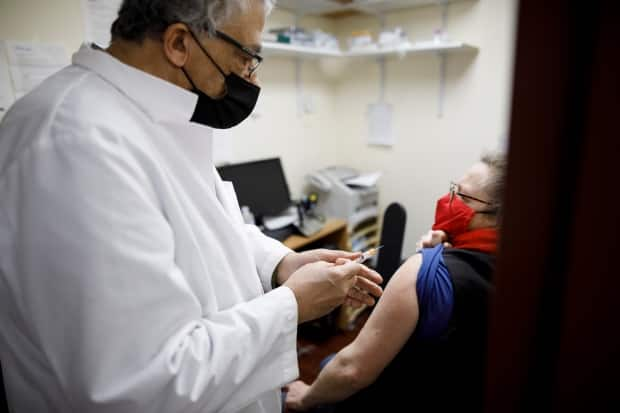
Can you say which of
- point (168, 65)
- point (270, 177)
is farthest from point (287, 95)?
point (168, 65)

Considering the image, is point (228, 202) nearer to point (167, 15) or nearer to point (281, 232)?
point (167, 15)

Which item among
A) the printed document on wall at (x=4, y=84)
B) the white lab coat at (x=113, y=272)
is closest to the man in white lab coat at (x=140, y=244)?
the white lab coat at (x=113, y=272)

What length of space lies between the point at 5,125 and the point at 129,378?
479 mm

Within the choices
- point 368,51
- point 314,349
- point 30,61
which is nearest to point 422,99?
point 368,51

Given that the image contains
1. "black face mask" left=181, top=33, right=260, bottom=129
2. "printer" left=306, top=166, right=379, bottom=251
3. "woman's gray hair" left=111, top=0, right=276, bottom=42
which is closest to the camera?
"woman's gray hair" left=111, top=0, right=276, bottom=42

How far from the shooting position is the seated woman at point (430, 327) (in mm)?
656

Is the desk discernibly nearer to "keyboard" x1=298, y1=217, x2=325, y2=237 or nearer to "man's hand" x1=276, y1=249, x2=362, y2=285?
"keyboard" x1=298, y1=217, x2=325, y2=237

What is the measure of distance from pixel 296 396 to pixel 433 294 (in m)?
0.60

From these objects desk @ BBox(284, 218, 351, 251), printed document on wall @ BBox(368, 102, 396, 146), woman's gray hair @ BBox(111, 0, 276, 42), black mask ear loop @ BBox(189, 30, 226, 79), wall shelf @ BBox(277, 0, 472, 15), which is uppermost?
wall shelf @ BBox(277, 0, 472, 15)

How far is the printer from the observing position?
208 centimetres

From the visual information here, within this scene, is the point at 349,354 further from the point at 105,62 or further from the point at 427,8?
the point at 427,8

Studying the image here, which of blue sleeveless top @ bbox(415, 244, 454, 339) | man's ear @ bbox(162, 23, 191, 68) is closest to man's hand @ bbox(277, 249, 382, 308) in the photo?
blue sleeveless top @ bbox(415, 244, 454, 339)

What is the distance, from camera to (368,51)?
231 centimetres

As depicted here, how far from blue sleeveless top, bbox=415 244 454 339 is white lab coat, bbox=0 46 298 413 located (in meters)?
0.31
